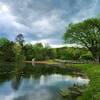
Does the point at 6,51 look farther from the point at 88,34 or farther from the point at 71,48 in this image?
the point at 88,34

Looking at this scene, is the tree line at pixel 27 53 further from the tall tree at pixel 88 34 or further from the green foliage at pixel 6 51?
the tall tree at pixel 88 34

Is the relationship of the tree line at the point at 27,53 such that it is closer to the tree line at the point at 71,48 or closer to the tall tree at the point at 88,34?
the tree line at the point at 71,48

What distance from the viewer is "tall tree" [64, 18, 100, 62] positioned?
259ft

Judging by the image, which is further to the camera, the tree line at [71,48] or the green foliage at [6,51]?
the green foliage at [6,51]

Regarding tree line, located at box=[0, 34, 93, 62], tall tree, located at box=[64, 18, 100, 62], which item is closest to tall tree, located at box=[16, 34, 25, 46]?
tree line, located at box=[0, 34, 93, 62]

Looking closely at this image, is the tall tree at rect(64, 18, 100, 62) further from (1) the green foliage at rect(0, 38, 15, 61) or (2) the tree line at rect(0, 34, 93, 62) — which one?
(1) the green foliage at rect(0, 38, 15, 61)

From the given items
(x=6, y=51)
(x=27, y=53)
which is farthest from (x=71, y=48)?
(x=27, y=53)

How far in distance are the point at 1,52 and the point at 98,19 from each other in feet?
189

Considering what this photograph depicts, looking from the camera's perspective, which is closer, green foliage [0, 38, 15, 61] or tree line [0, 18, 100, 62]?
tree line [0, 18, 100, 62]

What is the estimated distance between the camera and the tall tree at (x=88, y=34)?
78812 mm

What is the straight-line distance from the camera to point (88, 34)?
79.3 meters

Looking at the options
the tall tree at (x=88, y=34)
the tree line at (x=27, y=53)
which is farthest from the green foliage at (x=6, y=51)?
the tall tree at (x=88, y=34)

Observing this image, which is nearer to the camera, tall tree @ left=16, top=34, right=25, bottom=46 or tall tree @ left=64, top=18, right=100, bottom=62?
tall tree @ left=64, top=18, right=100, bottom=62

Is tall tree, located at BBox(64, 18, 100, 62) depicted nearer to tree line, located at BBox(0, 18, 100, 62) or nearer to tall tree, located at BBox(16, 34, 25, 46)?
tree line, located at BBox(0, 18, 100, 62)
